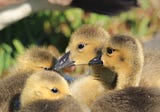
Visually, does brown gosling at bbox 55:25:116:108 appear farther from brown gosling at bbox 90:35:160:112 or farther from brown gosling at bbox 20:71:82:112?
brown gosling at bbox 20:71:82:112

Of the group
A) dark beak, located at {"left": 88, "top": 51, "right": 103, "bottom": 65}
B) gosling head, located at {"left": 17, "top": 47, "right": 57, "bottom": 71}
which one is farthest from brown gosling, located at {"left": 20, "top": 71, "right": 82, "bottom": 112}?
gosling head, located at {"left": 17, "top": 47, "right": 57, "bottom": 71}

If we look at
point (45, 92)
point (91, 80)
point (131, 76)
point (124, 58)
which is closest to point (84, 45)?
point (91, 80)

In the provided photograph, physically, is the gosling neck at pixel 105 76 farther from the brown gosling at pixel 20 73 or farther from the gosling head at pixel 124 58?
the brown gosling at pixel 20 73

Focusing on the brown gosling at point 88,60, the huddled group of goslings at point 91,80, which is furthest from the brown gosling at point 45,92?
the brown gosling at point 88,60

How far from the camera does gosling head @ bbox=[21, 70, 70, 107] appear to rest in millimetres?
4883

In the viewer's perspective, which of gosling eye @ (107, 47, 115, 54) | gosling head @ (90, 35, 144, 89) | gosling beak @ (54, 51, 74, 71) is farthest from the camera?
gosling beak @ (54, 51, 74, 71)

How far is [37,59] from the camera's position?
18.5 ft

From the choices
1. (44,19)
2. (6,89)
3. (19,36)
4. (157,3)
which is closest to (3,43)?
(19,36)

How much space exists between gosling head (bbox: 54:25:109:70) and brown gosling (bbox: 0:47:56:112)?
0.11 metres

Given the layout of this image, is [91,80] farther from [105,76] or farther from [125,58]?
[125,58]

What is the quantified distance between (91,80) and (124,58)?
0.30 metres

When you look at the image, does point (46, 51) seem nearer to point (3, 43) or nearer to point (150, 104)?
point (150, 104)

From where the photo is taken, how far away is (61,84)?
16.1 ft

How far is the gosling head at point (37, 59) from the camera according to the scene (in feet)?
18.4
